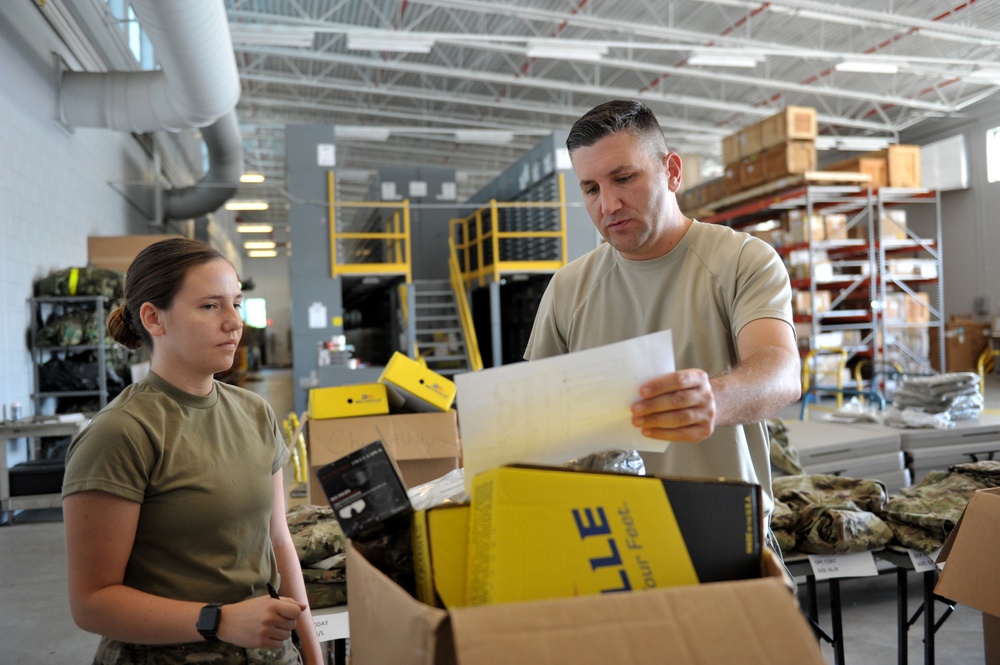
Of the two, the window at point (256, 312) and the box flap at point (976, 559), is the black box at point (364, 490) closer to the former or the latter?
the box flap at point (976, 559)

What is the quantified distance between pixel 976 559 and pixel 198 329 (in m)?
1.64

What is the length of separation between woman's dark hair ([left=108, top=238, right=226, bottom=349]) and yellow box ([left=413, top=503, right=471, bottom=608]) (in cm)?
90

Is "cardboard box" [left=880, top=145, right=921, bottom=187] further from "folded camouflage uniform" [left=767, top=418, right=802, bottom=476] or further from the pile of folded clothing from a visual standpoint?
"folded camouflage uniform" [left=767, top=418, right=802, bottom=476]

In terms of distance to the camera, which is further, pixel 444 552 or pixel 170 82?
pixel 170 82

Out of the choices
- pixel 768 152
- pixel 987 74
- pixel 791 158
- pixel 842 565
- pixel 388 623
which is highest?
pixel 987 74

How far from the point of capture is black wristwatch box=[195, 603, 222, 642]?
129 cm

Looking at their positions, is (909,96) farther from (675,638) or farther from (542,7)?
(675,638)

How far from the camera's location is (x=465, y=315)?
12.3 metres

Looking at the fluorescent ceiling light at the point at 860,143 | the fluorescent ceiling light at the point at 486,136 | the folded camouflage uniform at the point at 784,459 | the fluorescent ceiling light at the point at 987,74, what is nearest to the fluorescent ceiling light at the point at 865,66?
the fluorescent ceiling light at the point at 987,74

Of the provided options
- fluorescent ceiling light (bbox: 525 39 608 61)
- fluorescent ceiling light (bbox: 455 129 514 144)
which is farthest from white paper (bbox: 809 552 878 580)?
fluorescent ceiling light (bbox: 455 129 514 144)

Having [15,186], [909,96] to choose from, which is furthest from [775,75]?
[15,186]

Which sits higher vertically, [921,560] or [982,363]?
[982,363]

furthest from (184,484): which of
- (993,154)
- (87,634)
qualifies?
(993,154)

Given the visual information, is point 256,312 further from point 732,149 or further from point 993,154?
point 993,154
